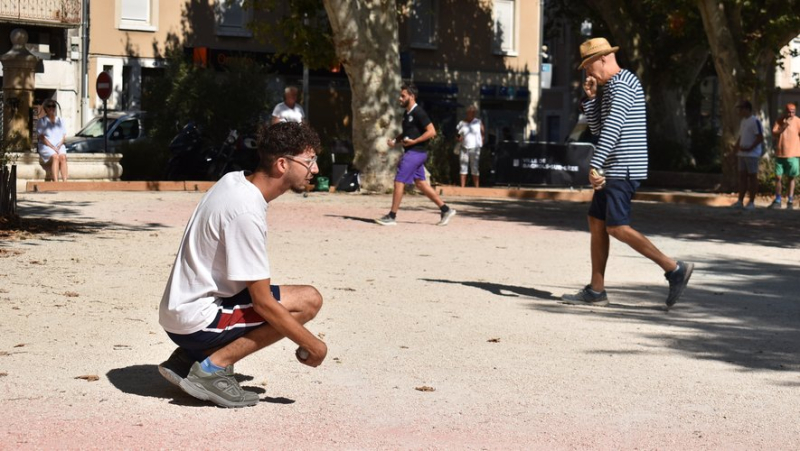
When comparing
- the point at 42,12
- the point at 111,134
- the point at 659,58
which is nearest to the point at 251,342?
the point at 111,134

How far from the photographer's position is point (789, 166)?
905 inches

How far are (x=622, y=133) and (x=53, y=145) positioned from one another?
1607cm

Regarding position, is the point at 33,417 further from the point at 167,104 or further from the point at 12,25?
the point at 12,25

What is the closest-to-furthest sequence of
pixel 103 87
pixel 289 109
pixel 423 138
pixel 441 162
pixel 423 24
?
pixel 423 138 → pixel 289 109 → pixel 441 162 → pixel 103 87 → pixel 423 24

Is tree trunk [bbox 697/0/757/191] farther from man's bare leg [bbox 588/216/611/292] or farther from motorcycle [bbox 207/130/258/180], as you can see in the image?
man's bare leg [bbox 588/216/611/292]

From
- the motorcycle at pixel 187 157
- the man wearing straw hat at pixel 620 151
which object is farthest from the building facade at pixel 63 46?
the man wearing straw hat at pixel 620 151

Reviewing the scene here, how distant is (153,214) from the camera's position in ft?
60.1

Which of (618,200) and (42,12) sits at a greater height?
(42,12)

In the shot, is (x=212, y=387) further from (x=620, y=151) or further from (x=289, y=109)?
(x=289, y=109)

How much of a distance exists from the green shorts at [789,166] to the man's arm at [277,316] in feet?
59.6

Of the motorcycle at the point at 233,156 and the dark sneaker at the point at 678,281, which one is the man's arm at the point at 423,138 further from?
the motorcycle at the point at 233,156

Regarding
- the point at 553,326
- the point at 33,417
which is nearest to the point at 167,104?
the point at 553,326

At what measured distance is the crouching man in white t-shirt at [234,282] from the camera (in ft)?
19.6

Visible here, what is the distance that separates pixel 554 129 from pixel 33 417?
60652 mm
